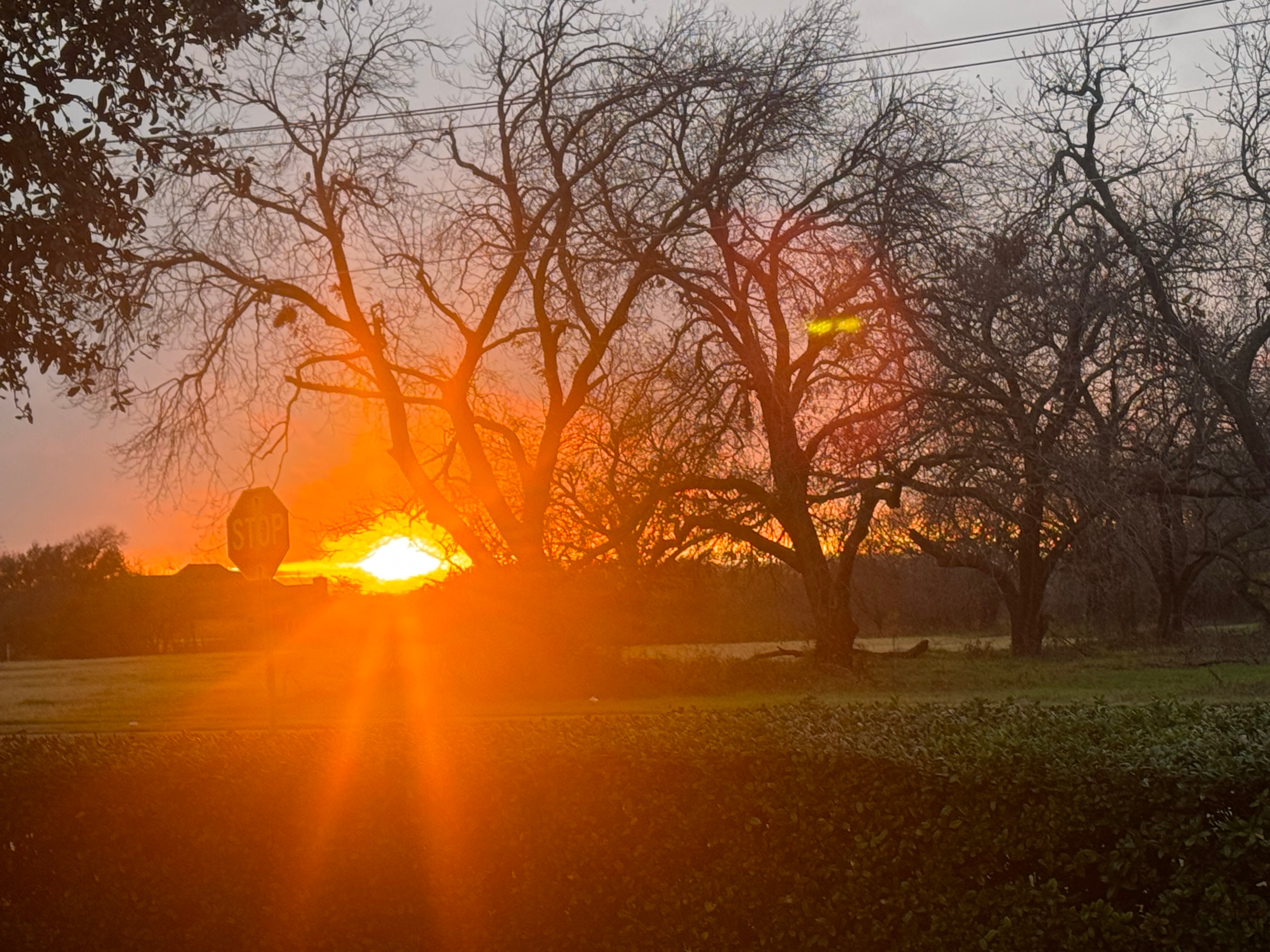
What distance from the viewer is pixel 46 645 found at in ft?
224

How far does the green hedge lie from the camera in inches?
209

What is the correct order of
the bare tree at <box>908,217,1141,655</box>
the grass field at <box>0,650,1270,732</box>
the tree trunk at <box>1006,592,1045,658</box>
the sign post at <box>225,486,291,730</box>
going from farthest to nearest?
the tree trunk at <box>1006,592,1045,658</box>
the grass field at <box>0,650,1270,732</box>
the bare tree at <box>908,217,1141,655</box>
the sign post at <box>225,486,291,730</box>

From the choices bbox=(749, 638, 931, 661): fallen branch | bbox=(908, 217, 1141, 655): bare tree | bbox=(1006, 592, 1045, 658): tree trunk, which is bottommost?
bbox=(749, 638, 931, 661): fallen branch

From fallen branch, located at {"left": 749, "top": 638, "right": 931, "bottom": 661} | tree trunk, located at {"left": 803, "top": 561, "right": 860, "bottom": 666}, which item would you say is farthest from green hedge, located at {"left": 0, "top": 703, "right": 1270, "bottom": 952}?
fallen branch, located at {"left": 749, "top": 638, "right": 931, "bottom": 661}

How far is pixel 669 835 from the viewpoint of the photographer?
591cm

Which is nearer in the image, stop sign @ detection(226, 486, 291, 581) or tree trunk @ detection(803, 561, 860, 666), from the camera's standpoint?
stop sign @ detection(226, 486, 291, 581)

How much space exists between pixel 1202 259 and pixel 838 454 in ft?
25.7

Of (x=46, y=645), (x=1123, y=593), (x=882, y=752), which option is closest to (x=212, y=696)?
(x=882, y=752)

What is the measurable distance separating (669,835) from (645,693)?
20.1 m

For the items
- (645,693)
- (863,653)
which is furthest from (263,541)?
(863,653)

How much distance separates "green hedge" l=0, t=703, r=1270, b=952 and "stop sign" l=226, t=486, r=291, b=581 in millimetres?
9898

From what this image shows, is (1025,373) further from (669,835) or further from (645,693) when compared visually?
(669,835)

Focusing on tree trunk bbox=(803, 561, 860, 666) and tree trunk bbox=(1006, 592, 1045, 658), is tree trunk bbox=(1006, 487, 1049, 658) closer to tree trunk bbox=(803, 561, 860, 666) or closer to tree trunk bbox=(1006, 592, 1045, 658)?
tree trunk bbox=(1006, 592, 1045, 658)

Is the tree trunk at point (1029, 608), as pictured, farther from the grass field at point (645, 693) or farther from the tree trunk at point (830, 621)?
the tree trunk at point (830, 621)
